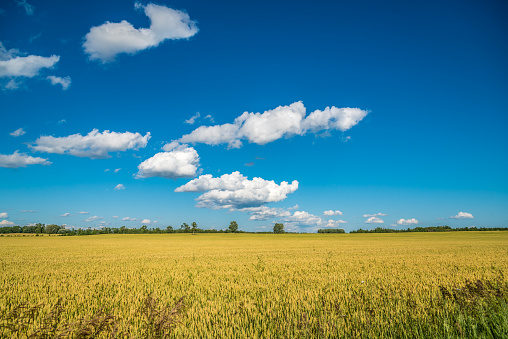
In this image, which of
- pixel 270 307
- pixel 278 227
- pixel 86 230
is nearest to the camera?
pixel 270 307

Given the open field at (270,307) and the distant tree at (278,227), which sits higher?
the open field at (270,307)

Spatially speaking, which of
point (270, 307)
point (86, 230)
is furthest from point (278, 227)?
point (270, 307)

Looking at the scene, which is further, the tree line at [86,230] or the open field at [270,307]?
the tree line at [86,230]

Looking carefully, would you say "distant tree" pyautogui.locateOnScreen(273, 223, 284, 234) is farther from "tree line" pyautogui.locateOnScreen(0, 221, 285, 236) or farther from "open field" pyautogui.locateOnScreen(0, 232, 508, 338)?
"open field" pyautogui.locateOnScreen(0, 232, 508, 338)

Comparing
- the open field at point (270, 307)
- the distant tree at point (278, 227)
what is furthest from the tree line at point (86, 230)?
the open field at point (270, 307)

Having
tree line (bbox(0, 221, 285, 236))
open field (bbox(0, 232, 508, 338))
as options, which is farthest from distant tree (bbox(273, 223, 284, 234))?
open field (bbox(0, 232, 508, 338))

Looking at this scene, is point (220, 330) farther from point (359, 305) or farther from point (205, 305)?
point (359, 305)

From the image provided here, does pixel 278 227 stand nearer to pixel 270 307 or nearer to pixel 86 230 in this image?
pixel 86 230

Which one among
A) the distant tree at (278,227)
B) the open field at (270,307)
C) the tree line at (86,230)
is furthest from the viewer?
the distant tree at (278,227)

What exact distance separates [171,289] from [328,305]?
4851mm

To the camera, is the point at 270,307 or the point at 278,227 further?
the point at 278,227

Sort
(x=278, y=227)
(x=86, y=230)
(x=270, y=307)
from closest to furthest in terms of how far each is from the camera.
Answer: (x=270, y=307)
(x=86, y=230)
(x=278, y=227)

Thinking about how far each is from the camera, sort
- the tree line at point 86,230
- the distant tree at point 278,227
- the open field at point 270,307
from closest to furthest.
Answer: the open field at point 270,307 < the tree line at point 86,230 < the distant tree at point 278,227

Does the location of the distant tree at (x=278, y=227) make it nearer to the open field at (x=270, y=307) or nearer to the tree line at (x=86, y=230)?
the tree line at (x=86, y=230)
